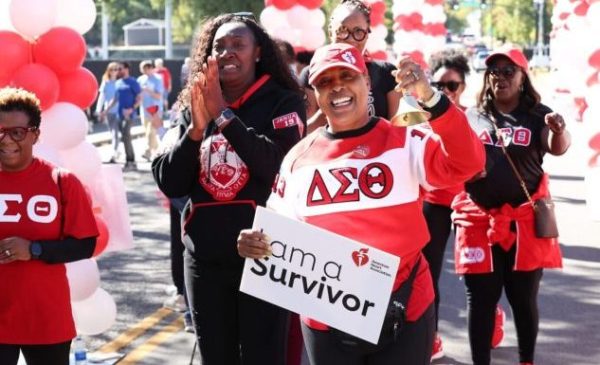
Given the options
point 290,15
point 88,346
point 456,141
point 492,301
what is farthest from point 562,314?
point 290,15

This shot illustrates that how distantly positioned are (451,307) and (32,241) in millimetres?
4583

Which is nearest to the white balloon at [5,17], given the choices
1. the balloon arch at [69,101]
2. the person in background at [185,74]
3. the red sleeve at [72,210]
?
the balloon arch at [69,101]

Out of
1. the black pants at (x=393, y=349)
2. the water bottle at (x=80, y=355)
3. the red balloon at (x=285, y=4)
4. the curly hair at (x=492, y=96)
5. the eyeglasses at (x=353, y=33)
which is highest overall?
the red balloon at (x=285, y=4)

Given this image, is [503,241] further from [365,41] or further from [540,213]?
[365,41]

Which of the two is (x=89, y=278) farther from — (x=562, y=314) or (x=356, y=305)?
(x=562, y=314)

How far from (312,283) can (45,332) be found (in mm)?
1382

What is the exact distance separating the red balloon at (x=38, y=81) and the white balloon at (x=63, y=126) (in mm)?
89

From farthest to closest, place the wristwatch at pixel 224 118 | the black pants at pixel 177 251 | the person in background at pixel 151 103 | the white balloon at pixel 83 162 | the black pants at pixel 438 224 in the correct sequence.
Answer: the person in background at pixel 151 103 < the black pants at pixel 177 251 < the black pants at pixel 438 224 < the white balloon at pixel 83 162 < the wristwatch at pixel 224 118

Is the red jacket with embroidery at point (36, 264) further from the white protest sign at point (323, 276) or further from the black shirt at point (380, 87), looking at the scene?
the black shirt at point (380, 87)

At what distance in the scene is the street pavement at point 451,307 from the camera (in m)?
6.89

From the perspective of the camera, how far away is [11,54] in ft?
19.6

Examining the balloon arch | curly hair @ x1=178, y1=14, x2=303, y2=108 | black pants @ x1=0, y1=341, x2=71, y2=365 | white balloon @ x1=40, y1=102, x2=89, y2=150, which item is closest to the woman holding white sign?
curly hair @ x1=178, y1=14, x2=303, y2=108

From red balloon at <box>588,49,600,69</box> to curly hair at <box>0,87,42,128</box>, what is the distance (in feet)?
29.2

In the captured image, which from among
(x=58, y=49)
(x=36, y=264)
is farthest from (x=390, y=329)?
(x=58, y=49)
